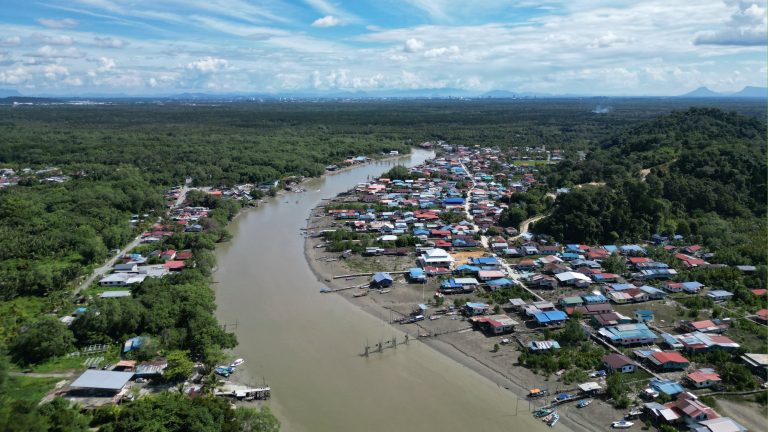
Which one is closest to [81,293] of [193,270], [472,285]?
[193,270]

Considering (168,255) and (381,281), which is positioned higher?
(168,255)

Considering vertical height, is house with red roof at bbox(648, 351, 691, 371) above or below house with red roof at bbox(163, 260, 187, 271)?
below

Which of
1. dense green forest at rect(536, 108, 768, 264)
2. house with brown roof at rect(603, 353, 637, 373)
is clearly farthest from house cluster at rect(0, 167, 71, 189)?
house with brown roof at rect(603, 353, 637, 373)

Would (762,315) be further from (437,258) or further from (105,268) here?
(105,268)

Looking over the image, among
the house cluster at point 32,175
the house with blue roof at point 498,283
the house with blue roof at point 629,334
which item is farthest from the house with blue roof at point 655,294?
the house cluster at point 32,175

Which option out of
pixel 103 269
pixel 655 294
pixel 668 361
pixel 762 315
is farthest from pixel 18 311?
pixel 762 315

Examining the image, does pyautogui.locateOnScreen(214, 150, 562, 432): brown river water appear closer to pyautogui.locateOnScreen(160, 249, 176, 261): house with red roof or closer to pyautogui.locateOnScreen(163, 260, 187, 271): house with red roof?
pyautogui.locateOnScreen(163, 260, 187, 271): house with red roof

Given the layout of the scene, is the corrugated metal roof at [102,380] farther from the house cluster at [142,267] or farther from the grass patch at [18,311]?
the house cluster at [142,267]
